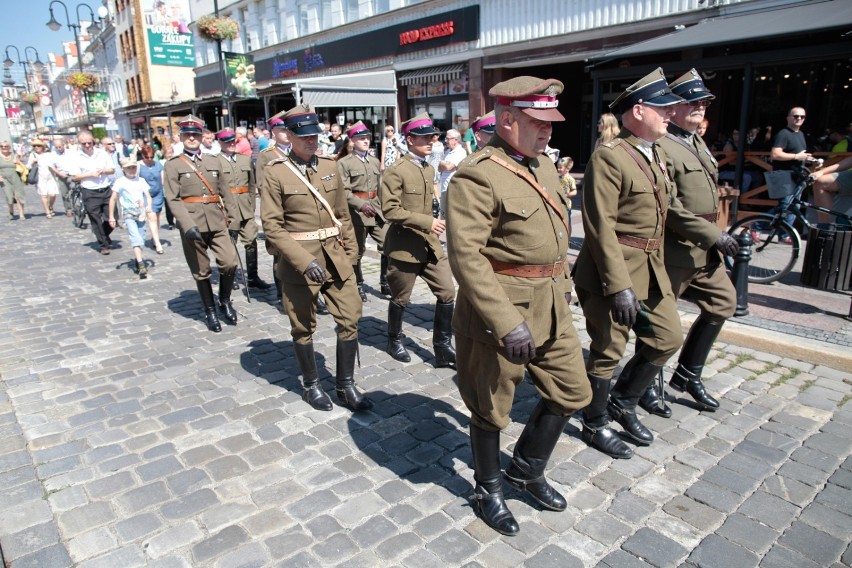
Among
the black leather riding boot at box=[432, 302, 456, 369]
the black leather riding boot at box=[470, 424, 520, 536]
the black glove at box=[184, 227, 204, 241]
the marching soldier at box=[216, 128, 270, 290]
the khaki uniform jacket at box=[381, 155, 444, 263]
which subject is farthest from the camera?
the marching soldier at box=[216, 128, 270, 290]

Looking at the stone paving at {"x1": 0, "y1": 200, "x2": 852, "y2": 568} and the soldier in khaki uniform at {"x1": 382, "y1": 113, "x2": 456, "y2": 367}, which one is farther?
the soldier in khaki uniform at {"x1": 382, "y1": 113, "x2": 456, "y2": 367}

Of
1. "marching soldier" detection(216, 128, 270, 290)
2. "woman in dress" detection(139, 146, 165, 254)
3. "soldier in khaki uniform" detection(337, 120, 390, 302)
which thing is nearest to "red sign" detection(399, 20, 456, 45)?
"woman in dress" detection(139, 146, 165, 254)

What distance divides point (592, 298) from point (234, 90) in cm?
1825

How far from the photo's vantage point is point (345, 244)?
464cm

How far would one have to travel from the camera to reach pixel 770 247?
7.28m

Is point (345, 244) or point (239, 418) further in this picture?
point (345, 244)

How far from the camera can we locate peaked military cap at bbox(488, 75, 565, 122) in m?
2.63

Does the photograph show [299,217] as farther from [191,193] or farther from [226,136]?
[226,136]

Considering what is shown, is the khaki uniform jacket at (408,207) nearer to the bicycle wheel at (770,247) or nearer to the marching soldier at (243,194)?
the marching soldier at (243,194)

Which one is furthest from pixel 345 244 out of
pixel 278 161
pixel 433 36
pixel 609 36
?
pixel 433 36

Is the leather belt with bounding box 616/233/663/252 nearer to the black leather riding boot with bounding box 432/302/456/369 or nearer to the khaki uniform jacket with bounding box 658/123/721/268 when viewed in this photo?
the khaki uniform jacket with bounding box 658/123/721/268

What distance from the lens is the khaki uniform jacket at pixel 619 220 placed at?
3.27 metres

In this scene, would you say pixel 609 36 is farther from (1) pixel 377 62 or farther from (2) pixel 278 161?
(2) pixel 278 161

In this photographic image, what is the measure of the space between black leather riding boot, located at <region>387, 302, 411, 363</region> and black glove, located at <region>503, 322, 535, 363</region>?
2.80 m
